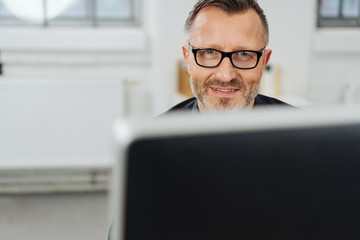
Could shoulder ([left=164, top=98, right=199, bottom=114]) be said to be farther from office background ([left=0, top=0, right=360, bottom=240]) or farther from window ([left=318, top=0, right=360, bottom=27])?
window ([left=318, top=0, right=360, bottom=27])

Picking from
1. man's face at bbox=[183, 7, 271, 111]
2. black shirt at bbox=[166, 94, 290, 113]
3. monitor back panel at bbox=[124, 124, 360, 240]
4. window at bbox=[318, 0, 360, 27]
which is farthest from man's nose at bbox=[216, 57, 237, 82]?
window at bbox=[318, 0, 360, 27]

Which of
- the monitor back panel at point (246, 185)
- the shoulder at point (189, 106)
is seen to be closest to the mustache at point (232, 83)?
the shoulder at point (189, 106)

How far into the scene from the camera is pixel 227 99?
1.03 meters

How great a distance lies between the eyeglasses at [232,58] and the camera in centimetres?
100

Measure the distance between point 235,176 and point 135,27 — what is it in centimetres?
303

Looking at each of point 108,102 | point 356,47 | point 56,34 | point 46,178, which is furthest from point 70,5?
point 356,47

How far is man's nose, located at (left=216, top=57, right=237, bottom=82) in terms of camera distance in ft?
3.26

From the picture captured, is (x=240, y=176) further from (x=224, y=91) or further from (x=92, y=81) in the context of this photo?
(x=92, y=81)

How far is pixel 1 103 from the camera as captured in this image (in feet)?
10.2

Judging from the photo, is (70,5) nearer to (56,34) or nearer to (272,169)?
(56,34)

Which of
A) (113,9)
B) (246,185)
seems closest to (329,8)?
(113,9)

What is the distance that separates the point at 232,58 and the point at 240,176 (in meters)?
0.59

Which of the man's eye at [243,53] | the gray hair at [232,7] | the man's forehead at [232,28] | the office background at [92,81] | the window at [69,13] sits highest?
the window at [69,13]

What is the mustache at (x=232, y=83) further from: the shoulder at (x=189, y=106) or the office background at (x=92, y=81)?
the office background at (x=92, y=81)
